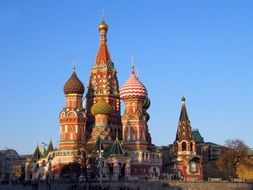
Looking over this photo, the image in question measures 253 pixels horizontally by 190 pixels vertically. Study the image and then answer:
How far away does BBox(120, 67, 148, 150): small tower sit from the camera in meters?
74.6

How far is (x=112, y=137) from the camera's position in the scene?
7900cm

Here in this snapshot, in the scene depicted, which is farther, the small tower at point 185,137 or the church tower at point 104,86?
the church tower at point 104,86

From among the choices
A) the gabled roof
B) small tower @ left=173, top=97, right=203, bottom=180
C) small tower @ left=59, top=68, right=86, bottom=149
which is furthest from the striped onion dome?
the gabled roof

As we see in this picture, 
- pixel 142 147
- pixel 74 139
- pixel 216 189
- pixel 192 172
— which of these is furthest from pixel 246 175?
pixel 74 139

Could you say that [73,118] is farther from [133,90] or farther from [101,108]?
[133,90]

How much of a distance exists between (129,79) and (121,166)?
55.3 ft

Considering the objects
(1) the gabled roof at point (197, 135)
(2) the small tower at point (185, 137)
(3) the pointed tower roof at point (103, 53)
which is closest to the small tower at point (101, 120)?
(3) the pointed tower roof at point (103, 53)

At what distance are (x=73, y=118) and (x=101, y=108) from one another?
5.05 meters

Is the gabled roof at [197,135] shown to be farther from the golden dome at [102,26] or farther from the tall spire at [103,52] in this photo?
the golden dome at [102,26]

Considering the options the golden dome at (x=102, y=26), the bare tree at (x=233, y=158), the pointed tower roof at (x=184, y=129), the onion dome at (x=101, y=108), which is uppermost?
the golden dome at (x=102, y=26)

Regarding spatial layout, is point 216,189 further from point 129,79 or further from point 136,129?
point 129,79

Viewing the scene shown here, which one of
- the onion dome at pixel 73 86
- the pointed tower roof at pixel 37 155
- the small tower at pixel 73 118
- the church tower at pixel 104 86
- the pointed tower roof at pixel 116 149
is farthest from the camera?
the pointed tower roof at pixel 37 155

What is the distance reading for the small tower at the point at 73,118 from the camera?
247 ft

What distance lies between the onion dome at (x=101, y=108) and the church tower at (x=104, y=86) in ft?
7.45
